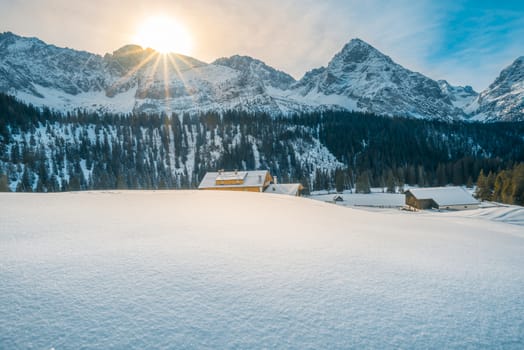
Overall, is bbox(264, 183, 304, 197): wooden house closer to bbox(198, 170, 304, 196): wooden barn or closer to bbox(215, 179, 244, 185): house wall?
bbox(198, 170, 304, 196): wooden barn

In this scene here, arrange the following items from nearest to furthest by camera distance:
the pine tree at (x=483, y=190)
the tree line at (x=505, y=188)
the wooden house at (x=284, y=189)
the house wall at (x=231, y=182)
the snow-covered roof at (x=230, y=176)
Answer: the tree line at (x=505, y=188)
the wooden house at (x=284, y=189)
the house wall at (x=231, y=182)
the snow-covered roof at (x=230, y=176)
the pine tree at (x=483, y=190)

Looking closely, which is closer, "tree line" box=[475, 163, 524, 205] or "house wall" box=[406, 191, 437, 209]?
"tree line" box=[475, 163, 524, 205]

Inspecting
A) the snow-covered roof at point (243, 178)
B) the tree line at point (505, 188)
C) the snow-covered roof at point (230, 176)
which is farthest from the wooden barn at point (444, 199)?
the snow-covered roof at point (230, 176)

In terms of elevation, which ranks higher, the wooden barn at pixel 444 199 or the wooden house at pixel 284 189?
the wooden house at pixel 284 189

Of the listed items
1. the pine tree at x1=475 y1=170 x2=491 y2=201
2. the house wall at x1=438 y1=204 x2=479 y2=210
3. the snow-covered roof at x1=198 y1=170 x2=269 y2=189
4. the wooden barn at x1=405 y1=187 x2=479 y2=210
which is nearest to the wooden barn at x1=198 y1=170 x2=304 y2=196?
the snow-covered roof at x1=198 y1=170 x2=269 y2=189

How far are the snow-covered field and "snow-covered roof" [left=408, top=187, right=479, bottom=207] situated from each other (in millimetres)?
47375

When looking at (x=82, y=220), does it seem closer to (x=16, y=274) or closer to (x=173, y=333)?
(x=16, y=274)

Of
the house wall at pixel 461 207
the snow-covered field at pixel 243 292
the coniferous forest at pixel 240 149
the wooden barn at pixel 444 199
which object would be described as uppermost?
the coniferous forest at pixel 240 149

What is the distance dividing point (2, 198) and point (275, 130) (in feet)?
417

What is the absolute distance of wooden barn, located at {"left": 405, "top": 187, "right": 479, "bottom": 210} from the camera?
41938mm

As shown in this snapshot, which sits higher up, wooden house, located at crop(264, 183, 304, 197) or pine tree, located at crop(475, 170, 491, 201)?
wooden house, located at crop(264, 183, 304, 197)

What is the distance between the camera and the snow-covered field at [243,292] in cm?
194

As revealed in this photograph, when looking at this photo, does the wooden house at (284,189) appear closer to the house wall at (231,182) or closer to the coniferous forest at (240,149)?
the house wall at (231,182)

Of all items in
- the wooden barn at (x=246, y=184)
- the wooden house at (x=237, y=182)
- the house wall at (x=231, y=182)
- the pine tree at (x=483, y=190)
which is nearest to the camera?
the wooden barn at (x=246, y=184)
